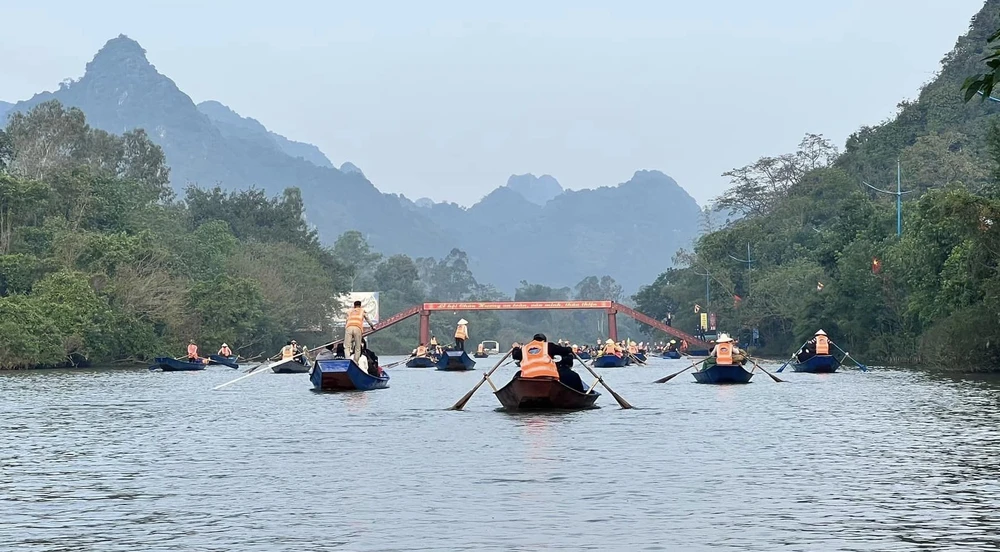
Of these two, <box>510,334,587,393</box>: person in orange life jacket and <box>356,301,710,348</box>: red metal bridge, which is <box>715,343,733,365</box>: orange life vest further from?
<box>356,301,710,348</box>: red metal bridge

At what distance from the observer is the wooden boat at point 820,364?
63.3m

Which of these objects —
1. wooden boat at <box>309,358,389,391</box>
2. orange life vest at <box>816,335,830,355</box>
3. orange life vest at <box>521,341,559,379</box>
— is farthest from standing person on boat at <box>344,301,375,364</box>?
orange life vest at <box>816,335,830,355</box>

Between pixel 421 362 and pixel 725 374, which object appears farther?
pixel 421 362

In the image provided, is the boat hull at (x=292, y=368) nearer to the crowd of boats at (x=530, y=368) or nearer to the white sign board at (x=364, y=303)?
the crowd of boats at (x=530, y=368)

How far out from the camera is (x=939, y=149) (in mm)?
107312

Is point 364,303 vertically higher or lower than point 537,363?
higher

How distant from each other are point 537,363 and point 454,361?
149ft

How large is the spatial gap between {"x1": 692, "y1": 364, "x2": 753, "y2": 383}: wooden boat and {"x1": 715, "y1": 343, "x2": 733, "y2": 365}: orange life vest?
0.21 m

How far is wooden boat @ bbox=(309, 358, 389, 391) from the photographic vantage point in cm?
4403

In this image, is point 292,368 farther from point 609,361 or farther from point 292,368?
point 609,361

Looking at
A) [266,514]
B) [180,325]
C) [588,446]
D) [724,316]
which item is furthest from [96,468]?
[724,316]

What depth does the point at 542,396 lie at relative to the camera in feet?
109

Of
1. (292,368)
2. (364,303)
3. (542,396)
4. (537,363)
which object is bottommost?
(542,396)

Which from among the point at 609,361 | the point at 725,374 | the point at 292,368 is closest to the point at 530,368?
the point at 725,374
